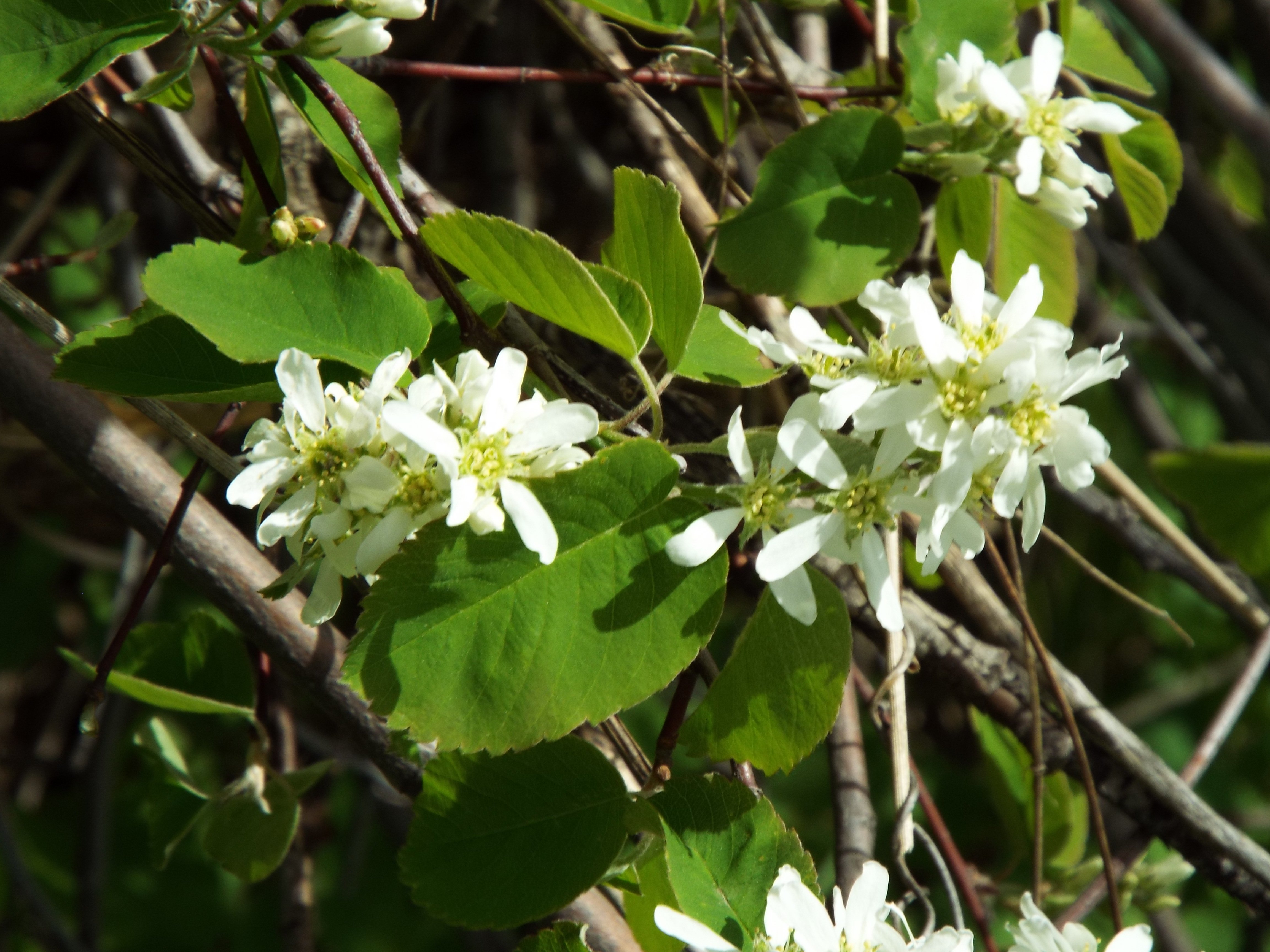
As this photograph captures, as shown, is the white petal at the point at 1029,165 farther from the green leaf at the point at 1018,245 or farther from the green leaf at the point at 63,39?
the green leaf at the point at 63,39

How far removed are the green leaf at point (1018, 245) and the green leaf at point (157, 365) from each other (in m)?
0.70

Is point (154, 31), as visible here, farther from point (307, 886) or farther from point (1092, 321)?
point (1092, 321)

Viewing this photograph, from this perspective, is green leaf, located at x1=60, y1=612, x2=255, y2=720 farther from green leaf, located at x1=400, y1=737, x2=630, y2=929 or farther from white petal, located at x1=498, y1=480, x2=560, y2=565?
white petal, located at x1=498, y1=480, x2=560, y2=565

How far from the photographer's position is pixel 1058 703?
116 cm

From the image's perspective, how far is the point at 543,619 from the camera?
2.21 feet

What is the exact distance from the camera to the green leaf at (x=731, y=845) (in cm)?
78

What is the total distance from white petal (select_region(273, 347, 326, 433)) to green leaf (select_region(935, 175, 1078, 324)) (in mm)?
698

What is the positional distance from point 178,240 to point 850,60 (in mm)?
1191

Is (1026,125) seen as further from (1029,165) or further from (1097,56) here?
(1097,56)

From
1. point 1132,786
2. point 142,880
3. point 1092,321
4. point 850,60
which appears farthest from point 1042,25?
point 142,880

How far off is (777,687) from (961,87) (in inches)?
23.7

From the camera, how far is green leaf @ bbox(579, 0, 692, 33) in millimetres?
984

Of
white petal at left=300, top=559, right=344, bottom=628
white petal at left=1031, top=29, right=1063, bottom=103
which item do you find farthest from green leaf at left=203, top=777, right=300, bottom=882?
white petal at left=1031, top=29, right=1063, bottom=103

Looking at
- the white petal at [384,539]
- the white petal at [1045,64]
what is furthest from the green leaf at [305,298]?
the white petal at [1045,64]
